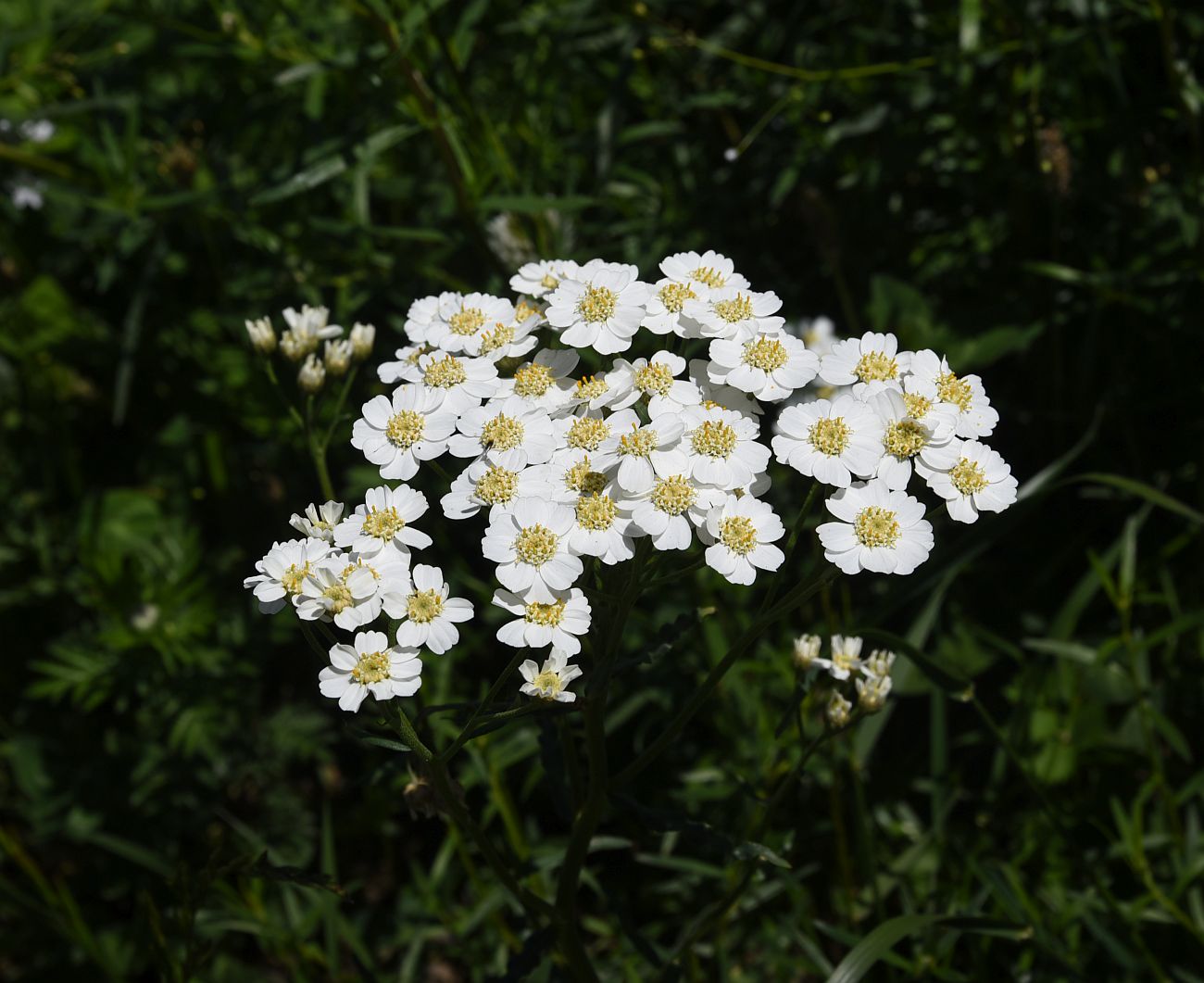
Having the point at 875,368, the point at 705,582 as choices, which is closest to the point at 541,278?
the point at 875,368

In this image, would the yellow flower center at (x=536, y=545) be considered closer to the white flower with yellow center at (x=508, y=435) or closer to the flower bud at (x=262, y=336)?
the white flower with yellow center at (x=508, y=435)

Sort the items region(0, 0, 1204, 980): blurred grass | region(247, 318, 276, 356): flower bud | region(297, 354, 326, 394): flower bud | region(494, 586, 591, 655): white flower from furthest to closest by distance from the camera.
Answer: region(0, 0, 1204, 980): blurred grass
region(247, 318, 276, 356): flower bud
region(297, 354, 326, 394): flower bud
region(494, 586, 591, 655): white flower

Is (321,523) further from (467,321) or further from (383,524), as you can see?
(467,321)

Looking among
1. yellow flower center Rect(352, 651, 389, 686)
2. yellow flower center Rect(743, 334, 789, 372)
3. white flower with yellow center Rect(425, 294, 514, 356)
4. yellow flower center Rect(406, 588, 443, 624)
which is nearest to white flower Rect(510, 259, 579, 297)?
white flower with yellow center Rect(425, 294, 514, 356)

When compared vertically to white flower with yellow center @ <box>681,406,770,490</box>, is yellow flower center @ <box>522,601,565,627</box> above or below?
below

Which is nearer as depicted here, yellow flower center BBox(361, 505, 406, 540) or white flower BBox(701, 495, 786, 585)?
white flower BBox(701, 495, 786, 585)

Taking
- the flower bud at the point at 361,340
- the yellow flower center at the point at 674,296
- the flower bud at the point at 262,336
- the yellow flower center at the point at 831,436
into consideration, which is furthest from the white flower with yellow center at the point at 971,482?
the flower bud at the point at 262,336

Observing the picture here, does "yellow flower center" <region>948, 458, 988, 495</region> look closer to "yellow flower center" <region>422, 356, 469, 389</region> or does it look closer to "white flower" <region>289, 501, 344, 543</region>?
"yellow flower center" <region>422, 356, 469, 389</region>
